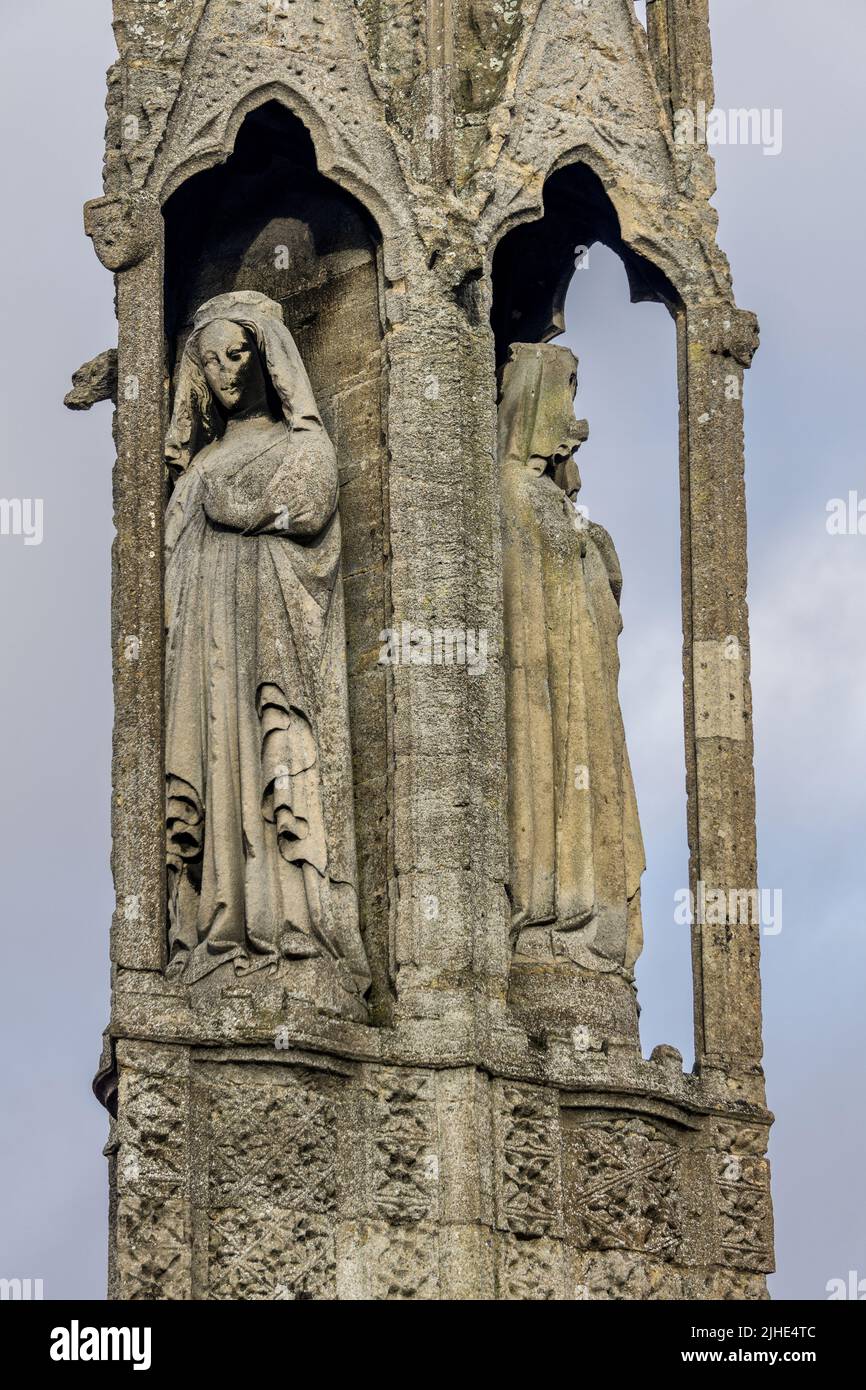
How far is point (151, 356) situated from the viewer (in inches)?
966

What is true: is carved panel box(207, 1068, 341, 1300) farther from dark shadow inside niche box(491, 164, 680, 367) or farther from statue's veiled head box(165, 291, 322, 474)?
dark shadow inside niche box(491, 164, 680, 367)

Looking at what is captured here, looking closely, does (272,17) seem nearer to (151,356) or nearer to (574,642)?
(151,356)

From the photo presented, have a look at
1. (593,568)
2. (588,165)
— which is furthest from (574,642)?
(588,165)

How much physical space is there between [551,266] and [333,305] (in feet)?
5.50

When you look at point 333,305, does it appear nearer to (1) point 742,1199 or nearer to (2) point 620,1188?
(2) point 620,1188

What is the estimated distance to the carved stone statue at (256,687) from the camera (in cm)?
2392

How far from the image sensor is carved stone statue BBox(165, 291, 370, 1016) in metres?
23.9

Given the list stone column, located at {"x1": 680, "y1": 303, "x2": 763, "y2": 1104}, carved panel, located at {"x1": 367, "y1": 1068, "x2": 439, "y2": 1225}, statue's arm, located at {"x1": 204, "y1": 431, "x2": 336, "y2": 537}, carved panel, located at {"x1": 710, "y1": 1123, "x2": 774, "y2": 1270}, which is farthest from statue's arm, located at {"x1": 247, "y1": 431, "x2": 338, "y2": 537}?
carved panel, located at {"x1": 710, "y1": 1123, "x2": 774, "y2": 1270}

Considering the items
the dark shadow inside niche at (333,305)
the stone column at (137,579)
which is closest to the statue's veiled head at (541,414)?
the dark shadow inside niche at (333,305)

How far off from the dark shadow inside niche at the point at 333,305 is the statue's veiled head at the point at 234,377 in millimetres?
341

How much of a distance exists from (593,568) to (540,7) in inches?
112

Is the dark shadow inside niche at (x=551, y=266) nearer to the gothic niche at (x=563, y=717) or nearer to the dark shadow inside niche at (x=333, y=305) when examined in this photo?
the gothic niche at (x=563, y=717)

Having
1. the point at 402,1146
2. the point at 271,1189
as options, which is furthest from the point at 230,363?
the point at 271,1189

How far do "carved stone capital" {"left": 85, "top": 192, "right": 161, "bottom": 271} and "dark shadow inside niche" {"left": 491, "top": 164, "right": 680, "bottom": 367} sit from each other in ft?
7.56
